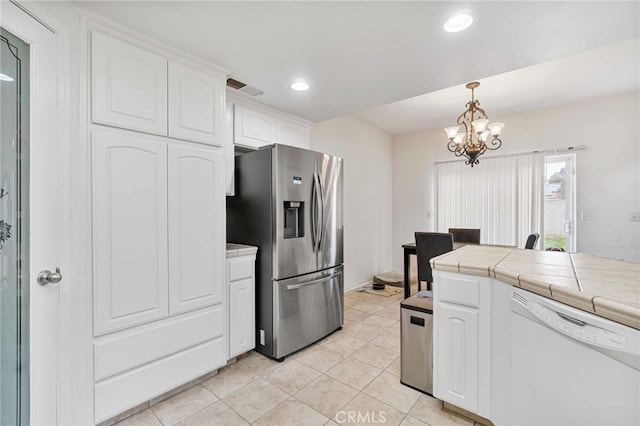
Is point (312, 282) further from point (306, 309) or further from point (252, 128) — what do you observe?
point (252, 128)

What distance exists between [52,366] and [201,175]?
129cm

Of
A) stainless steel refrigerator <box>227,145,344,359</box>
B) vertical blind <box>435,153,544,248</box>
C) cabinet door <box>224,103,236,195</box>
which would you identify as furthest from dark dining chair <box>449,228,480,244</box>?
cabinet door <box>224,103,236,195</box>

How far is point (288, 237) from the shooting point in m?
2.43

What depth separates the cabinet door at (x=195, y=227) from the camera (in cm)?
185

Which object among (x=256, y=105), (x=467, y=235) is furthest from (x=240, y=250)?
(x=467, y=235)

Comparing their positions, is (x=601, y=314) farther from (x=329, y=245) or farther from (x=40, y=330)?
(x=40, y=330)

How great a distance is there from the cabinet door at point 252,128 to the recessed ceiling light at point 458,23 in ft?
5.77

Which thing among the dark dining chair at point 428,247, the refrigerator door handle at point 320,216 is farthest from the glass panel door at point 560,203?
the refrigerator door handle at point 320,216

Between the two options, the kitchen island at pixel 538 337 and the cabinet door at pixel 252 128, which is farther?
the cabinet door at pixel 252 128

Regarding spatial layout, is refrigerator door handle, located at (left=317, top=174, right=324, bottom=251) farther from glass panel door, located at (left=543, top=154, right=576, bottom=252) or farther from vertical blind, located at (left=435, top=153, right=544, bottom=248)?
glass panel door, located at (left=543, top=154, right=576, bottom=252)

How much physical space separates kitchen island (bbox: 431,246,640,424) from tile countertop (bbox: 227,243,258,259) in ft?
4.65

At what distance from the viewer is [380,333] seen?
9.39 feet

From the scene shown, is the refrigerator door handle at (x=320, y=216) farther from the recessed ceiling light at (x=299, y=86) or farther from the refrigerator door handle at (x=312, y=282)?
the recessed ceiling light at (x=299, y=86)

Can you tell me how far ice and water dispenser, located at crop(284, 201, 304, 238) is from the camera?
243 cm
